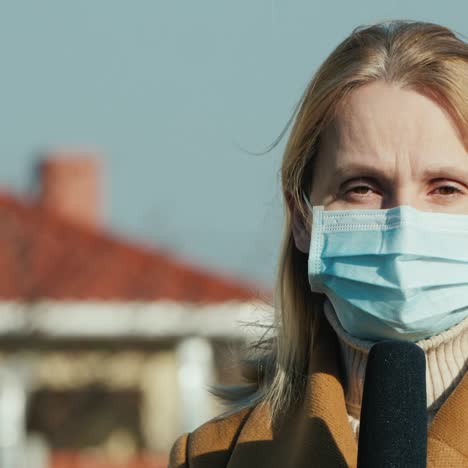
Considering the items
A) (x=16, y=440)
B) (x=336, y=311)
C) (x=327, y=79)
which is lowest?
(x=16, y=440)

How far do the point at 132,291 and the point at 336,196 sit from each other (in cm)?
1533

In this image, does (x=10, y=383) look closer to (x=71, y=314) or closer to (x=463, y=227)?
(x=71, y=314)

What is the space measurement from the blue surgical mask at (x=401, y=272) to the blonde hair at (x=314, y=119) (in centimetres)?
22

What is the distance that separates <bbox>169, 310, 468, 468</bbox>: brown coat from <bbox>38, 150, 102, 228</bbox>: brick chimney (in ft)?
73.7

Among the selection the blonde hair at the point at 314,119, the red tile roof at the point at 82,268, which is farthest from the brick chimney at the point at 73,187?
the blonde hair at the point at 314,119

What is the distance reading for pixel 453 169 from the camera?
3107 mm

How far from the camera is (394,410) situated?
236cm

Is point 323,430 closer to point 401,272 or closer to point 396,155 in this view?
point 401,272

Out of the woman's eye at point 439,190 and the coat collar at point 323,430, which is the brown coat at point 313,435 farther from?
the woman's eye at point 439,190

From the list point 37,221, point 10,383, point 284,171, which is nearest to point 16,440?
point 10,383

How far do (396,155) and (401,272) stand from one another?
9.8 inches

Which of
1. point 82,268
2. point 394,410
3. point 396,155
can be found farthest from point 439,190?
point 82,268

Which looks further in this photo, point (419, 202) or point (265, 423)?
point (265, 423)

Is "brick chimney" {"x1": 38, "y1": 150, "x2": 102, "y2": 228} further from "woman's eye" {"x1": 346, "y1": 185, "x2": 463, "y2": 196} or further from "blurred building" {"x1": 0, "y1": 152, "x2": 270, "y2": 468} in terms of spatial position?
"woman's eye" {"x1": 346, "y1": 185, "x2": 463, "y2": 196}
